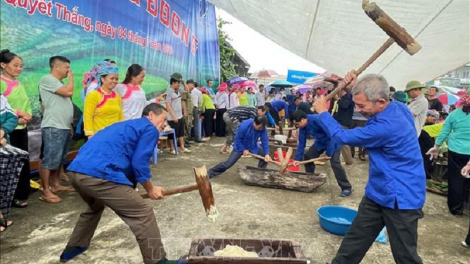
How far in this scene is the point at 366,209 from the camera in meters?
2.46

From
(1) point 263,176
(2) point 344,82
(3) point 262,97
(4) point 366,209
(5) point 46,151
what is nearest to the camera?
(4) point 366,209

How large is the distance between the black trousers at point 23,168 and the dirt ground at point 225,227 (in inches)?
6.7

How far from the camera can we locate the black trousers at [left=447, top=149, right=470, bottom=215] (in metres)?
4.26

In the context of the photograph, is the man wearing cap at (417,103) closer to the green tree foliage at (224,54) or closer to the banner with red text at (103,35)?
the banner with red text at (103,35)

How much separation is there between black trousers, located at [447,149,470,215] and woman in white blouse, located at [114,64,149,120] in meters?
4.40

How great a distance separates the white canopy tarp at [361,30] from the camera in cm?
388

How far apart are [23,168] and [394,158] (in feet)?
14.1

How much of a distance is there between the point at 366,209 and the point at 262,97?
13.1 m

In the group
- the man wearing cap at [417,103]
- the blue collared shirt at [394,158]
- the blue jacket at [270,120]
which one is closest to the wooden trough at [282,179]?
the man wearing cap at [417,103]

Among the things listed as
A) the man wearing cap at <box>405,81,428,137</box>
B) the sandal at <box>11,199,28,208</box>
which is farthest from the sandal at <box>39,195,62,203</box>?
the man wearing cap at <box>405,81,428,137</box>

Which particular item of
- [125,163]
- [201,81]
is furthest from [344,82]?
[201,81]

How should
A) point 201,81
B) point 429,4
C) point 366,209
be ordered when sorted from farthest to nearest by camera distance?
point 201,81
point 429,4
point 366,209

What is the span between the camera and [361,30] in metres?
4.71

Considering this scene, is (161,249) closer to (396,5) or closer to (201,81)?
(396,5)
